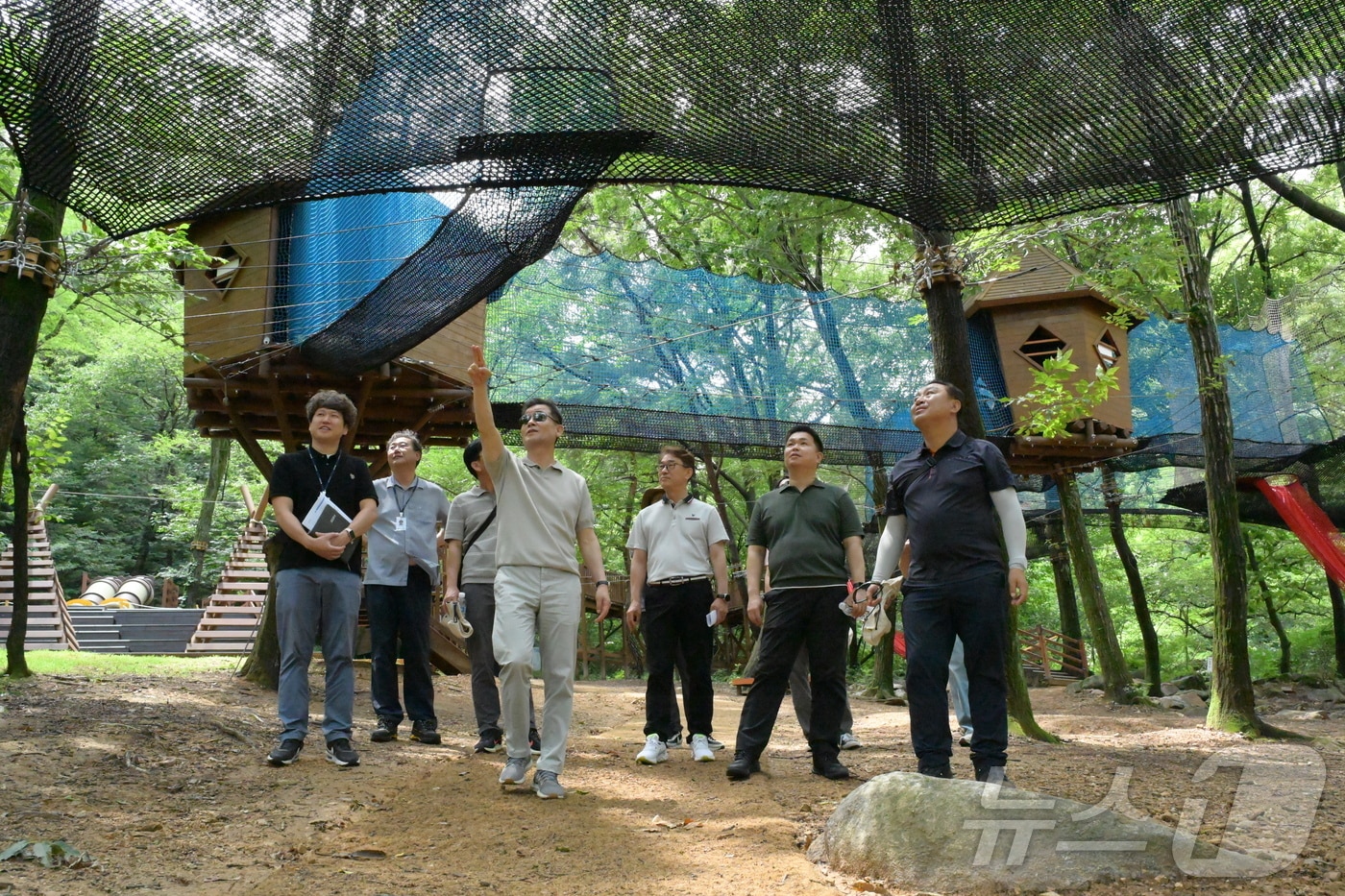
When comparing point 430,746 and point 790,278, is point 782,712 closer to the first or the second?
point 430,746

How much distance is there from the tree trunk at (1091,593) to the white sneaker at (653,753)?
746cm

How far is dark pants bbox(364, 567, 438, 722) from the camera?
5738 mm

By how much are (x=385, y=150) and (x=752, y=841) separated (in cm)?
262

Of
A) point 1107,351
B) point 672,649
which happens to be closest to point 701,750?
point 672,649

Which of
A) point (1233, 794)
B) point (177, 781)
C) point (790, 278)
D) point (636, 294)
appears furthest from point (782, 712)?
point (790, 278)

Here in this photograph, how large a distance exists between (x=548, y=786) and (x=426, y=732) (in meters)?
1.77

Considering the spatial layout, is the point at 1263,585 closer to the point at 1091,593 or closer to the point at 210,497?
the point at 1091,593

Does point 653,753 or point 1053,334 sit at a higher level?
point 1053,334

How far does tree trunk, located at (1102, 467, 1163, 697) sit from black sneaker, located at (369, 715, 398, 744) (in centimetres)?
1042

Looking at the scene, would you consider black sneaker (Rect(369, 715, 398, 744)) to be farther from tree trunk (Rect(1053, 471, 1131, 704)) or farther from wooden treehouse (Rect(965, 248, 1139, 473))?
wooden treehouse (Rect(965, 248, 1139, 473))

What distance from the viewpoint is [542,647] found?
4340 millimetres

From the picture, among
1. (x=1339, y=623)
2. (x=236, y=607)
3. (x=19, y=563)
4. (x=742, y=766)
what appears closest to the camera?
(x=742, y=766)

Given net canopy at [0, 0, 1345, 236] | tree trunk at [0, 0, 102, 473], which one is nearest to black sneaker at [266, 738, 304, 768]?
net canopy at [0, 0, 1345, 236]

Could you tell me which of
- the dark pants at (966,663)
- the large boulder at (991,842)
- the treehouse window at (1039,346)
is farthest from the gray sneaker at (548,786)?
the treehouse window at (1039,346)
